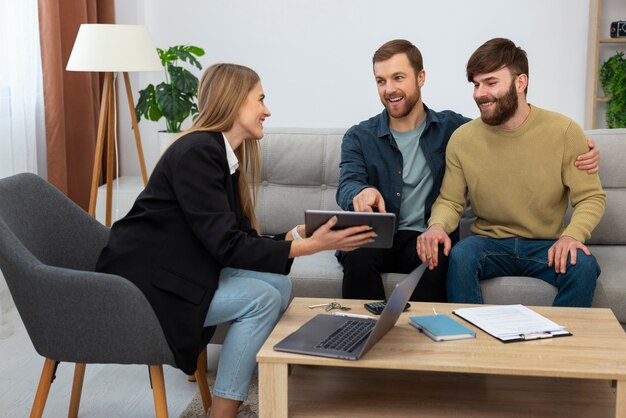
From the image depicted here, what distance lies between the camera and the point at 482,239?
2.71 meters

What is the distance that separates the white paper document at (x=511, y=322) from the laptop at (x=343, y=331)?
0.66 feet

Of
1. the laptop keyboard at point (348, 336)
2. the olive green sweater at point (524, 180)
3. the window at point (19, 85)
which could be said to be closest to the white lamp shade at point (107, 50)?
the window at point (19, 85)

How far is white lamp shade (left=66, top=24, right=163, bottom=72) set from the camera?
11.1ft

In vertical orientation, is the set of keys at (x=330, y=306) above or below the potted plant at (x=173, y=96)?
below

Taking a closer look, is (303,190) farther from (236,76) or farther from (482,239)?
(236,76)

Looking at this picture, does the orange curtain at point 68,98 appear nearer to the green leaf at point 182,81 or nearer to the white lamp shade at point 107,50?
the white lamp shade at point 107,50

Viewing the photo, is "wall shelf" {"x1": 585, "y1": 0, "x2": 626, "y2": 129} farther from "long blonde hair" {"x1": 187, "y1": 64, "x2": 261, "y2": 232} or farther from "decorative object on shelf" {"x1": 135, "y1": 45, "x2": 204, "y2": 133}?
"long blonde hair" {"x1": 187, "y1": 64, "x2": 261, "y2": 232}

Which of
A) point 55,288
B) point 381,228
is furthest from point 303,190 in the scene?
point 55,288

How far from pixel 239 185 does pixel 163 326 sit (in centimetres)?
→ 50

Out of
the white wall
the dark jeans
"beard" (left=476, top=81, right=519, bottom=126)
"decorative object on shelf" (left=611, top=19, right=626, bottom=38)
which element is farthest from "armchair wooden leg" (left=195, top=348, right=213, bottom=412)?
"decorative object on shelf" (left=611, top=19, right=626, bottom=38)

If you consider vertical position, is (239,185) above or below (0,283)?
above

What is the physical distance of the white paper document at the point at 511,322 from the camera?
77.9 inches

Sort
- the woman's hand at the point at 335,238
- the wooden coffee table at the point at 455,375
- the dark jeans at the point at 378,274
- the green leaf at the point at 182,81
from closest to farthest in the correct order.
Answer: the wooden coffee table at the point at 455,375 → the woman's hand at the point at 335,238 → the dark jeans at the point at 378,274 → the green leaf at the point at 182,81

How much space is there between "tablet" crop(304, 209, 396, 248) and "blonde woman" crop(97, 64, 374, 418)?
2 centimetres
